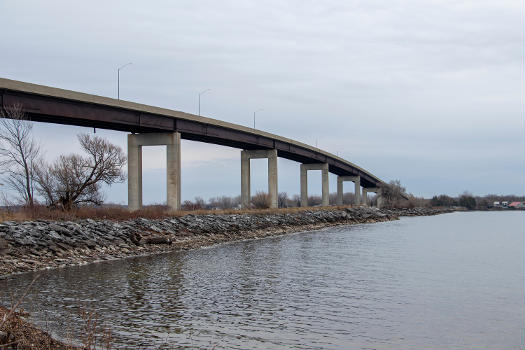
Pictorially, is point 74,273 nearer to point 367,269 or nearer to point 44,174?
point 367,269

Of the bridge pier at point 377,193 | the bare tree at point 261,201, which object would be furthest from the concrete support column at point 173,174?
the bridge pier at point 377,193

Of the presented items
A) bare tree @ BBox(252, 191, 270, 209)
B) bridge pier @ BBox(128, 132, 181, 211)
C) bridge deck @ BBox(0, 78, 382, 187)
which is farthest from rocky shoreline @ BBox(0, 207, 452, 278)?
bare tree @ BBox(252, 191, 270, 209)

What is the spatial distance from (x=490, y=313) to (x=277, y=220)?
44897mm

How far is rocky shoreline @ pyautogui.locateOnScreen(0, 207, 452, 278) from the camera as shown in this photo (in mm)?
25877

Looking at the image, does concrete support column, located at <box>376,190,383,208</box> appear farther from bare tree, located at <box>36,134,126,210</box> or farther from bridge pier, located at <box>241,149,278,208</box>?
bare tree, located at <box>36,134,126,210</box>

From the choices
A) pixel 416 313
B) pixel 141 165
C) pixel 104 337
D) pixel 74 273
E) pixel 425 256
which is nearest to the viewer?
pixel 104 337

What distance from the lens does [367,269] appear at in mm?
26578

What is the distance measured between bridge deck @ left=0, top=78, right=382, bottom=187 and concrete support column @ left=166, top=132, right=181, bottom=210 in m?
1.90

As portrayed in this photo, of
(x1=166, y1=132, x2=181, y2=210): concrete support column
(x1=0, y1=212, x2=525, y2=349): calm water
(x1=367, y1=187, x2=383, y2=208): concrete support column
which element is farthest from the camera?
(x1=367, y1=187, x2=383, y2=208): concrete support column

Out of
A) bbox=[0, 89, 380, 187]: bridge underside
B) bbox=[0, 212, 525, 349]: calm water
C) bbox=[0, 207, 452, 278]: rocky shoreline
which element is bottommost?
bbox=[0, 212, 525, 349]: calm water

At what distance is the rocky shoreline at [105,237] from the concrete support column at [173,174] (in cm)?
533

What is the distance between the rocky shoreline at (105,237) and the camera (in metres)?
25.9

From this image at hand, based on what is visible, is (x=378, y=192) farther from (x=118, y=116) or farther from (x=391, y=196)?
(x=118, y=116)

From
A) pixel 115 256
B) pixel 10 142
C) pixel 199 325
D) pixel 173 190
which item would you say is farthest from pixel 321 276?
pixel 173 190
